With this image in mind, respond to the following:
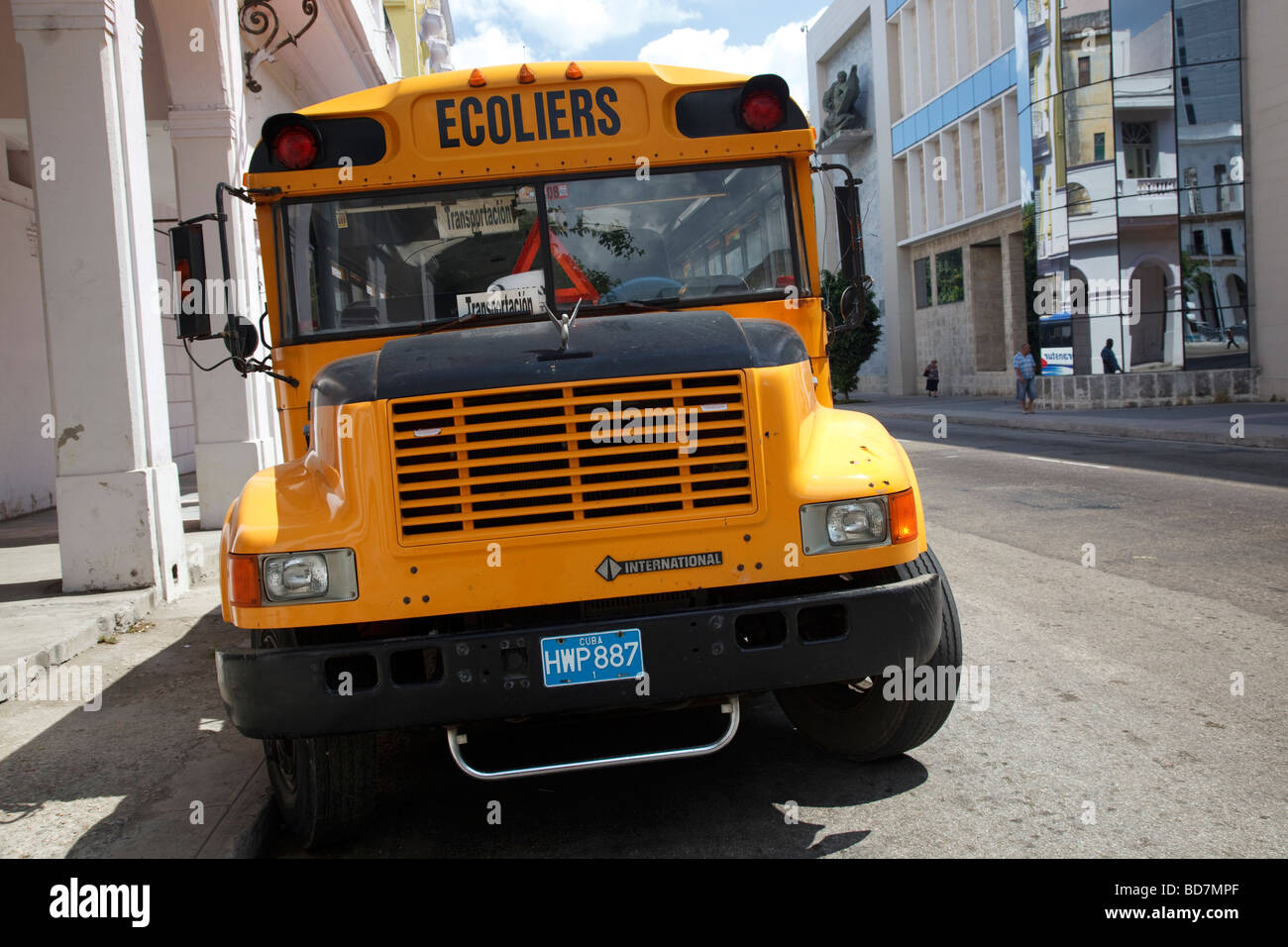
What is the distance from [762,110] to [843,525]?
220cm

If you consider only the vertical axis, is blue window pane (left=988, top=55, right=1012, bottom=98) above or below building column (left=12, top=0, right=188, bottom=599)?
above

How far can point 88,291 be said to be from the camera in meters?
8.19

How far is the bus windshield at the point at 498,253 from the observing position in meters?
4.83

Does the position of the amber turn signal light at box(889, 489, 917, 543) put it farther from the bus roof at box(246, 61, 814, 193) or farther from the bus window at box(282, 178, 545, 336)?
the bus roof at box(246, 61, 814, 193)

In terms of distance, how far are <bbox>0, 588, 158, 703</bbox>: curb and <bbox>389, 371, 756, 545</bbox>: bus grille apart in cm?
361

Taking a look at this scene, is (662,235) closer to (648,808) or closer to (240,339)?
(240,339)

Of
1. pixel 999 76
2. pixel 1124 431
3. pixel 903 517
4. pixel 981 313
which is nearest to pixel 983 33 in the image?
pixel 999 76

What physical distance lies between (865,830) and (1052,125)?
26.8 meters

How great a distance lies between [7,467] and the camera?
14.1 meters

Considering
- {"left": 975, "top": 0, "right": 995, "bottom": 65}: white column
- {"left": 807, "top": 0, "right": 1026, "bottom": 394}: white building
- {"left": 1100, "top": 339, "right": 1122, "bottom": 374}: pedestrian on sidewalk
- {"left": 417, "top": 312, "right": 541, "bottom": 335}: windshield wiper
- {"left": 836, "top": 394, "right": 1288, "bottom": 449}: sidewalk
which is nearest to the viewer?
{"left": 417, "top": 312, "right": 541, "bottom": 335}: windshield wiper

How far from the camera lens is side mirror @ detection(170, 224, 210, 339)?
5.05 m

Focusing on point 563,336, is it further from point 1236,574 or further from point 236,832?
point 1236,574

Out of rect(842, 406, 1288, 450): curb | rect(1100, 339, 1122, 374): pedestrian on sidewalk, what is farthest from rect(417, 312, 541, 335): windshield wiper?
rect(1100, 339, 1122, 374): pedestrian on sidewalk

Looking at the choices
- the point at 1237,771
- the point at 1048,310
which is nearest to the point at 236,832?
the point at 1237,771
